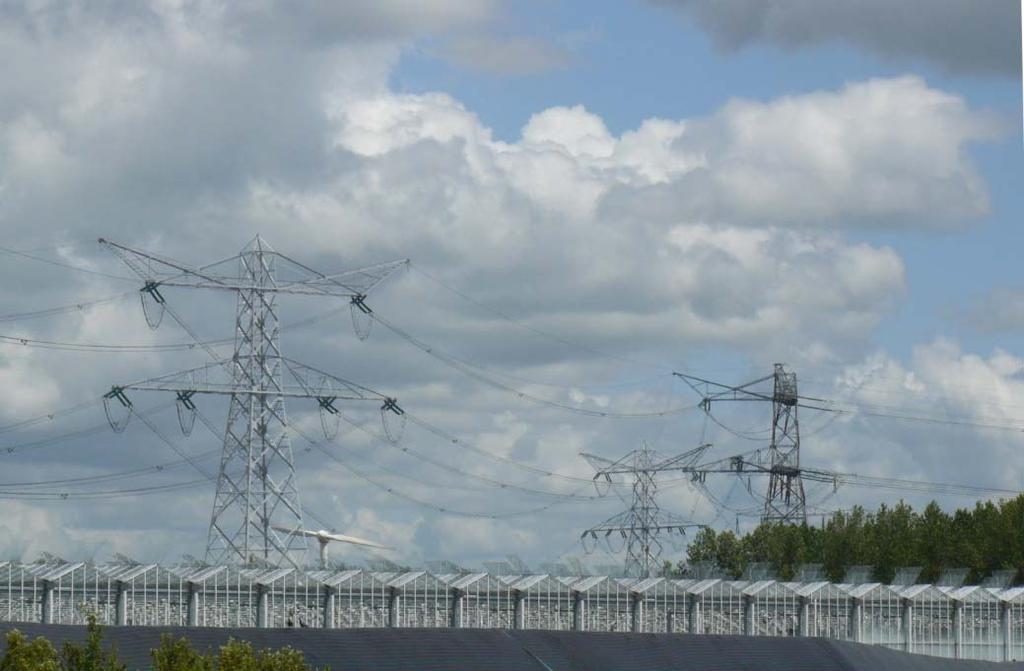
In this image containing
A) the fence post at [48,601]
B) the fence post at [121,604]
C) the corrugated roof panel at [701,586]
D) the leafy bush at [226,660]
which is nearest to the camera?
the leafy bush at [226,660]

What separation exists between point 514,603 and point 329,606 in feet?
33.8

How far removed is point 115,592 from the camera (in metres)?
76.1

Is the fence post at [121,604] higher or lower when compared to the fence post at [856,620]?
higher

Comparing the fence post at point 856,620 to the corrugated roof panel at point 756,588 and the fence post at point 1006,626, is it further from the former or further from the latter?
the fence post at point 1006,626

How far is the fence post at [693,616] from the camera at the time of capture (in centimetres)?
8994

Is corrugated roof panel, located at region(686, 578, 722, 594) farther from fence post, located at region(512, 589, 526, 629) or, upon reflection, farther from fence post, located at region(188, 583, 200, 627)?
fence post, located at region(188, 583, 200, 627)

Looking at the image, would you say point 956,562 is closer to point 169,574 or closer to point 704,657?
Answer: point 704,657

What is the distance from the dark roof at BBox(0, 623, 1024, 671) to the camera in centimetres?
5888

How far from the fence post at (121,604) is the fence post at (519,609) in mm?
19109

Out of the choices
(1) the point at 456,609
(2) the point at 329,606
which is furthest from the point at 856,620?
(2) the point at 329,606

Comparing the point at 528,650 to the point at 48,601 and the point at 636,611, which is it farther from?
the point at 48,601

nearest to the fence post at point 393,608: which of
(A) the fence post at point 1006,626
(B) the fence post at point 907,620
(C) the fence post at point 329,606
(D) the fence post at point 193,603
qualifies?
(C) the fence post at point 329,606

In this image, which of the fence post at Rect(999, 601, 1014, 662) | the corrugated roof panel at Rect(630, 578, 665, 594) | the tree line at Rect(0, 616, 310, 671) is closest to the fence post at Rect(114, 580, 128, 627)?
the corrugated roof panel at Rect(630, 578, 665, 594)

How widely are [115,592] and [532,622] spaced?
20.7 metres
